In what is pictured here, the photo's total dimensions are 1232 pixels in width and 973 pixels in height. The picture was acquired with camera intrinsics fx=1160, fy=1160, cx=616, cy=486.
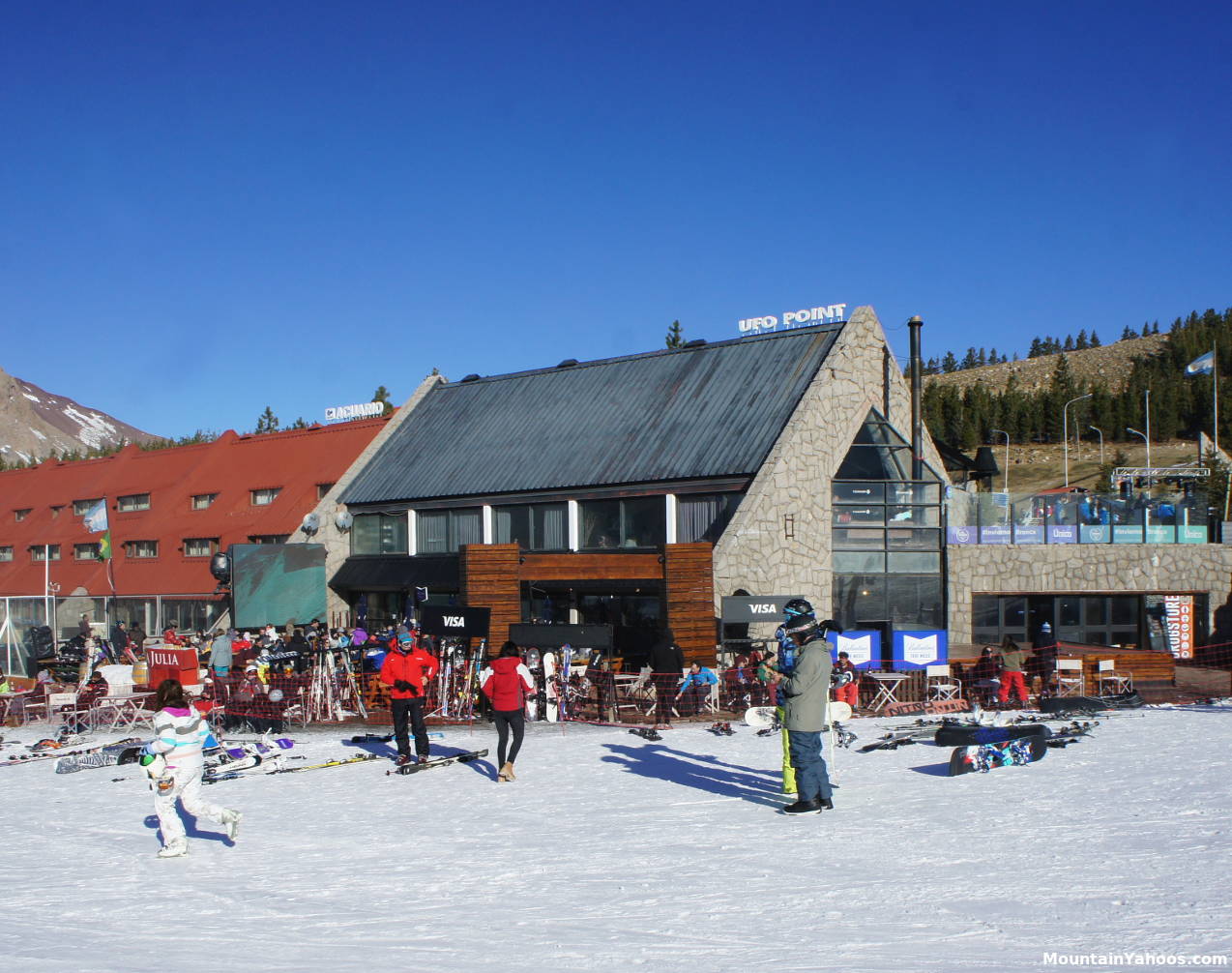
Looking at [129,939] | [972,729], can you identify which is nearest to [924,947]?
[129,939]

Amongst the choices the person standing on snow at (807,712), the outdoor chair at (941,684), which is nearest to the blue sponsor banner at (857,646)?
the outdoor chair at (941,684)

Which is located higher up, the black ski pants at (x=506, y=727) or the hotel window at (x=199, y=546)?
the hotel window at (x=199, y=546)

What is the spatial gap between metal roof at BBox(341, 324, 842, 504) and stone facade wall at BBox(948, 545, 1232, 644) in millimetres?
6048

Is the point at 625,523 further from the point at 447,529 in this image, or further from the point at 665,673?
the point at 665,673

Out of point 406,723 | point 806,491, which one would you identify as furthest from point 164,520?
point 406,723

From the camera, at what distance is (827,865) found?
9656mm

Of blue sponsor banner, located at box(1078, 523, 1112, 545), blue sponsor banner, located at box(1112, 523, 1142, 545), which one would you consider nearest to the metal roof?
blue sponsor banner, located at box(1078, 523, 1112, 545)

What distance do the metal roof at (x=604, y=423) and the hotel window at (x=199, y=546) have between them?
5117 millimetres

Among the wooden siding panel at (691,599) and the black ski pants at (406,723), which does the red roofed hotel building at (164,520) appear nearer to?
the wooden siding panel at (691,599)

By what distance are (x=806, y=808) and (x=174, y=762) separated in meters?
6.14

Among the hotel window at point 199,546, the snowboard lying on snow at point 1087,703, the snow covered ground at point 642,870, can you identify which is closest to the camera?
the snow covered ground at point 642,870

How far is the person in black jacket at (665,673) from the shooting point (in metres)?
20.2

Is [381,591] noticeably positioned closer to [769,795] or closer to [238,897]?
[769,795]

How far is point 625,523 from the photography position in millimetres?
29859
